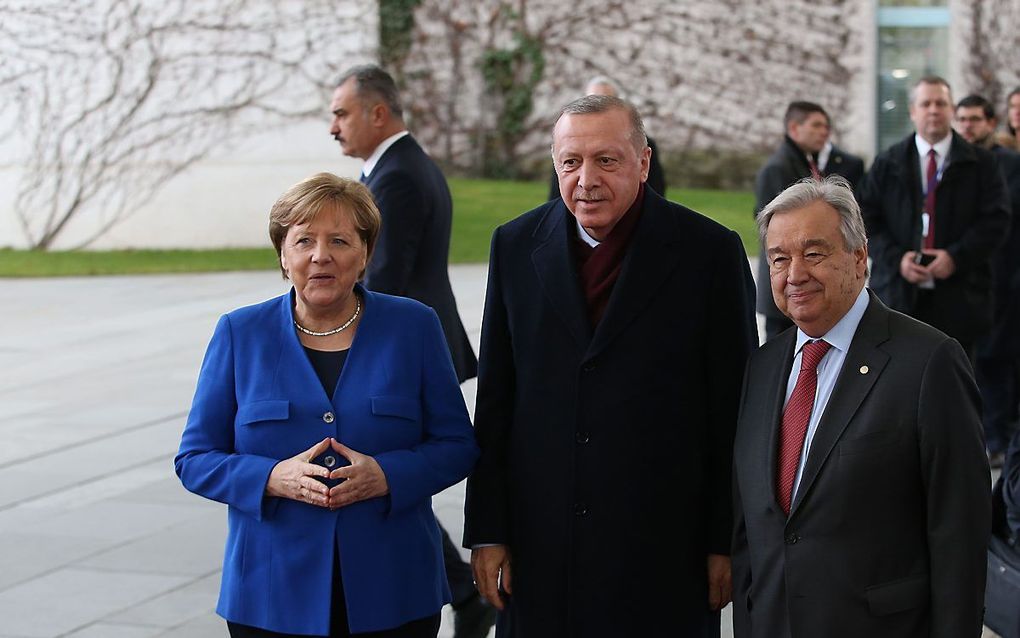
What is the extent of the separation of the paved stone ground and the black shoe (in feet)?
0.20

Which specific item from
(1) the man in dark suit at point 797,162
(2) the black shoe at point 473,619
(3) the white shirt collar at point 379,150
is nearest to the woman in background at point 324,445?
(2) the black shoe at point 473,619

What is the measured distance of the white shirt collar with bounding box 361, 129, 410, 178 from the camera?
220 inches

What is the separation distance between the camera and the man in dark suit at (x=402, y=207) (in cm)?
543

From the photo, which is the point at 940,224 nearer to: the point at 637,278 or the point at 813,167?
the point at 813,167

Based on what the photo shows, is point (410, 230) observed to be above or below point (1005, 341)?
above

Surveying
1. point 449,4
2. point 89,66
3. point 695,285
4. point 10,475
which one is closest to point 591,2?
point 449,4

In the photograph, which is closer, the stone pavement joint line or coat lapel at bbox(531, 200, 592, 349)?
coat lapel at bbox(531, 200, 592, 349)

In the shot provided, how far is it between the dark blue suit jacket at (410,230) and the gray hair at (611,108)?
2.09m

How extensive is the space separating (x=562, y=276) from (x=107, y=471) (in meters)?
4.86

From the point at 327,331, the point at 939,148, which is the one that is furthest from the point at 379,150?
the point at 939,148

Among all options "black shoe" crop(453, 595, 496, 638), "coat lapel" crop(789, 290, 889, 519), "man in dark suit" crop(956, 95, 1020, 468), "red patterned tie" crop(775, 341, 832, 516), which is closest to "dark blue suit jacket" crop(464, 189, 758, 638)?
"red patterned tie" crop(775, 341, 832, 516)

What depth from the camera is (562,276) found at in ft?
11.3

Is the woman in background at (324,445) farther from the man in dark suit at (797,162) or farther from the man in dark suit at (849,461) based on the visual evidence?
the man in dark suit at (797,162)

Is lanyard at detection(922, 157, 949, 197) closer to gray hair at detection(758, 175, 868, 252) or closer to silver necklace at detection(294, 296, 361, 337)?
Result: gray hair at detection(758, 175, 868, 252)
